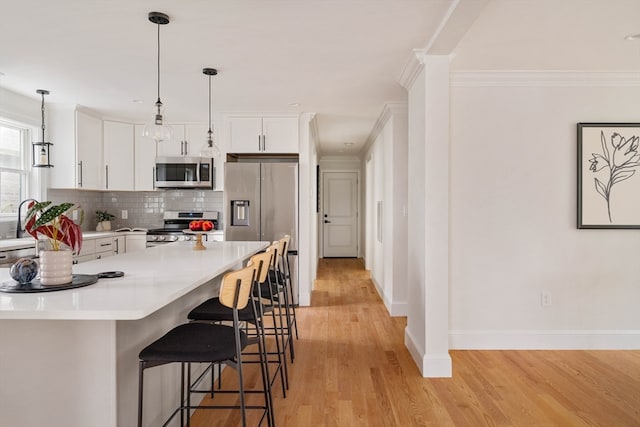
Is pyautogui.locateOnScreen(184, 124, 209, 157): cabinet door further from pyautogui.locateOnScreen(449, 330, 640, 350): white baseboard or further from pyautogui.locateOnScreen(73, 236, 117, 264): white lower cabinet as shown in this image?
pyautogui.locateOnScreen(449, 330, 640, 350): white baseboard

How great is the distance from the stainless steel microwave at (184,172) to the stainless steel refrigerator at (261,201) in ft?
1.65

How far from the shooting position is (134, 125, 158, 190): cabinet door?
5.29 metres

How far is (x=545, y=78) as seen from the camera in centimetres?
332

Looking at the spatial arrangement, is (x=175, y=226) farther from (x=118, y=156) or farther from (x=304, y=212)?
(x=304, y=212)

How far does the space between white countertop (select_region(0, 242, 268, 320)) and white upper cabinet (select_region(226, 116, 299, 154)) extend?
8.04ft

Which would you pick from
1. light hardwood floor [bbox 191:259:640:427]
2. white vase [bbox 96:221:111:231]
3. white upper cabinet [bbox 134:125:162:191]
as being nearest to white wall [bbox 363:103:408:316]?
light hardwood floor [bbox 191:259:640:427]

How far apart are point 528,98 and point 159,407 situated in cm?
348

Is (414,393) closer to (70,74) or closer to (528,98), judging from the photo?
(528,98)

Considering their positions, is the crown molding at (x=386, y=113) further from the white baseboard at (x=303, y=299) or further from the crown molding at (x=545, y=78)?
the white baseboard at (x=303, y=299)

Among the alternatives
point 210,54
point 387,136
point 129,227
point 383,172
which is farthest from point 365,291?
point 210,54

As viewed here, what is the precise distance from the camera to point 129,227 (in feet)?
18.4

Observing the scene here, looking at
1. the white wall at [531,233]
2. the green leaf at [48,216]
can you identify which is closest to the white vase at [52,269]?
the green leaf at [48,216]

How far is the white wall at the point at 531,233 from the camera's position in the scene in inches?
131

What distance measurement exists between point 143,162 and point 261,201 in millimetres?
1813
